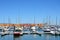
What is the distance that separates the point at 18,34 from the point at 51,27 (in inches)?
907

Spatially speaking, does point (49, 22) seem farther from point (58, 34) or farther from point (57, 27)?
point (58, 34)

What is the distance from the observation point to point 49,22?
53.6 meters

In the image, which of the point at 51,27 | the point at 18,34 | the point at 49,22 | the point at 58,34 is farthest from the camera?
the point at 51,27

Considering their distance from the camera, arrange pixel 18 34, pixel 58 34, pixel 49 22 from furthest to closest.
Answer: pixel 49 22, pixel 58 34, pixel 18 34

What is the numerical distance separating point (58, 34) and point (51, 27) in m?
17.0

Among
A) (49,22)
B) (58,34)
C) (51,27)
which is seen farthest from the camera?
(51,27)

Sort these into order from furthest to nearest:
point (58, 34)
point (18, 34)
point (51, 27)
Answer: point (51, 27) → point (58, 34) → point (18, 34)

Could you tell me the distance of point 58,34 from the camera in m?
44.7

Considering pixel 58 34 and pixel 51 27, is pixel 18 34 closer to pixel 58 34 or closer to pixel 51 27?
pixel 58 34

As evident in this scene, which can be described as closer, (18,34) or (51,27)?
(18,34)

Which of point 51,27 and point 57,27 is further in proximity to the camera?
point 51,27

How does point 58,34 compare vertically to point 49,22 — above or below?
below

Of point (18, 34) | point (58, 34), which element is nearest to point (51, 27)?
point (58, 34)

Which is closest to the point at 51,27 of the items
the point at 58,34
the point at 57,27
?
the point at 57,27
